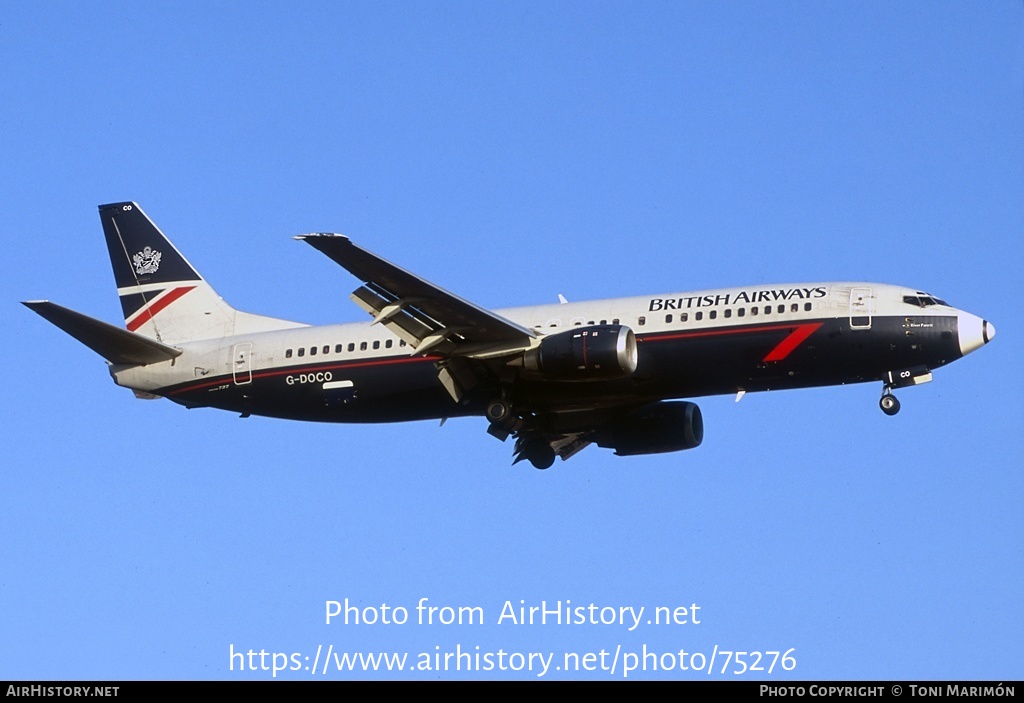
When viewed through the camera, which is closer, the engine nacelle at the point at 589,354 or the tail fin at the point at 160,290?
the engine nacelle at the point at 589,354

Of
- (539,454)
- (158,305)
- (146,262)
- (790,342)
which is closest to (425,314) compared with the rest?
(539,454)

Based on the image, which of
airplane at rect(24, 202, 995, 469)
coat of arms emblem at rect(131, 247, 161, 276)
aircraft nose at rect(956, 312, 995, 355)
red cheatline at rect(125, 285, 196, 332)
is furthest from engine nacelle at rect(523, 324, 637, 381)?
coat of arms emblem at rect(131, 247, 161, 276)

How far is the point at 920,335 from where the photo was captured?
142ft

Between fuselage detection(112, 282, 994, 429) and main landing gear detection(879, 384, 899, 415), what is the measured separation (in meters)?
0.55

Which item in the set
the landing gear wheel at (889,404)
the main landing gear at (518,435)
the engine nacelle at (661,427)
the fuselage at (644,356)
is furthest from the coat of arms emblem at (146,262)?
the landing gear wheel at (889,404)

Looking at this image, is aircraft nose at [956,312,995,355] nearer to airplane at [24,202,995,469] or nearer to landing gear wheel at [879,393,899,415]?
airplane at [24,202,995,469]

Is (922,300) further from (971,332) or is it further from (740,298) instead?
(740,298)

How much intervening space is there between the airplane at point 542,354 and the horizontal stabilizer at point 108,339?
6 cm

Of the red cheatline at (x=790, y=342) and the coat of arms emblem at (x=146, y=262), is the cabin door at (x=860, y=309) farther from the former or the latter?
the coat of arms emblem at (x=146, y=262)

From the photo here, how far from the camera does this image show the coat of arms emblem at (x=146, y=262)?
54.0 metres

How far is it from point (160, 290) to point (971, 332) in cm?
2625

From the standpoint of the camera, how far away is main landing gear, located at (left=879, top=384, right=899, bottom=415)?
44094 mm
